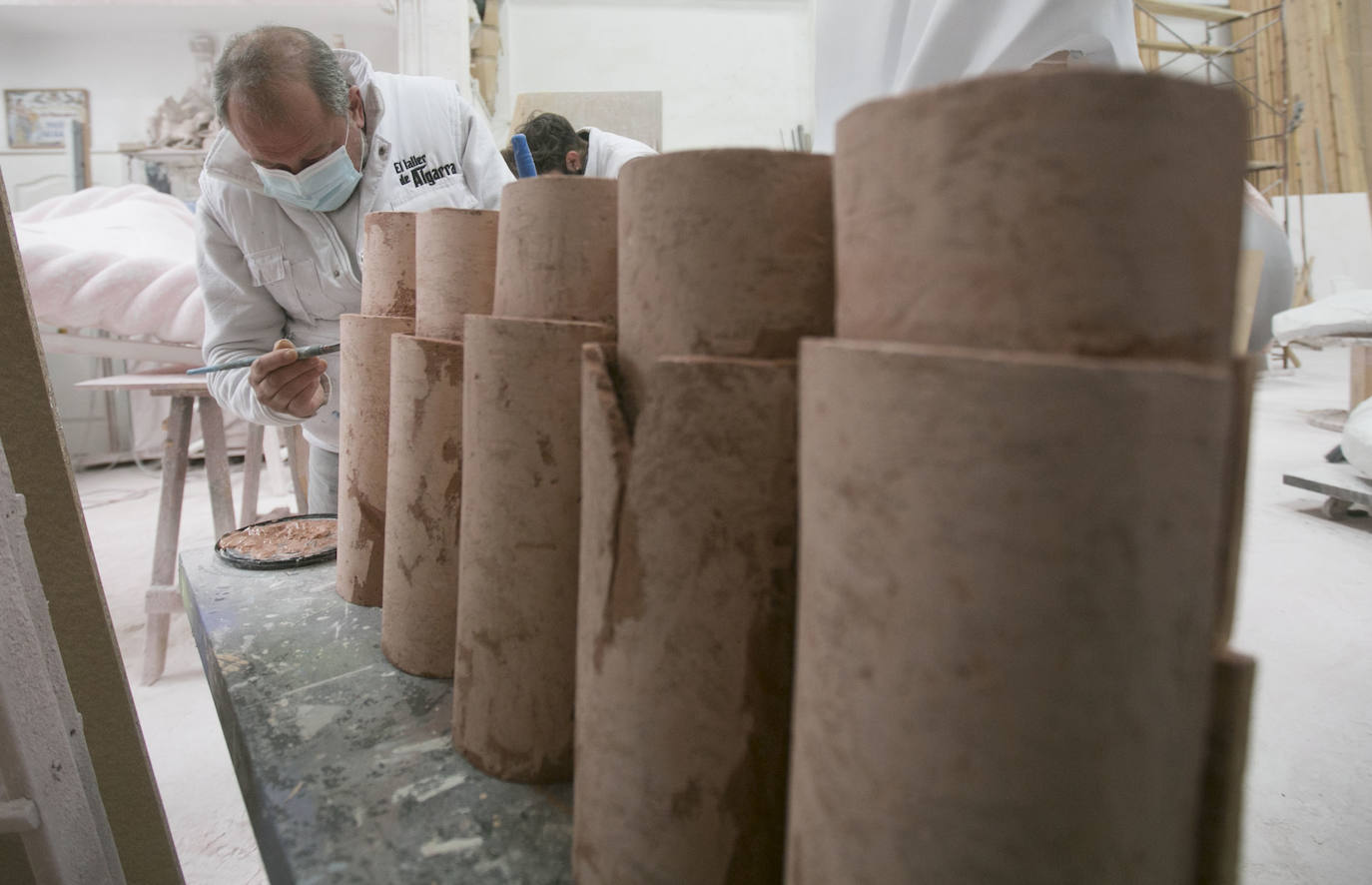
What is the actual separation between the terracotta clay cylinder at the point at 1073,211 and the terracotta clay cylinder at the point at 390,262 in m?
0.91

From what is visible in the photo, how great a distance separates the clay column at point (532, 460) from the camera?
797 mm

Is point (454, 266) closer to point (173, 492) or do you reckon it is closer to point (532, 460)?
point (532, 460)

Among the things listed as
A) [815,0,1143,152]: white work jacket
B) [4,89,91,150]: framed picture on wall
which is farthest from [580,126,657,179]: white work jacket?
[4,89,91,150]: framed picture on wall

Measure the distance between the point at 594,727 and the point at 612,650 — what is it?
0.24 ft

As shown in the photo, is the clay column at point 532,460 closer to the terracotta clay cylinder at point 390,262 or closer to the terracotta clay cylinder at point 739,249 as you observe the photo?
the terracotta clay cylinder at point 739,249

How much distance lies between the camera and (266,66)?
1.70 meters

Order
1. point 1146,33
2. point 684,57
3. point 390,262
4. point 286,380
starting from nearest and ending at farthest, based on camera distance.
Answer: point 390,262 → point 286,380 → point 684,57 → point 1146,33

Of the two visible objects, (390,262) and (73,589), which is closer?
(73,589)

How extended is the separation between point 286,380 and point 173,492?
140cm

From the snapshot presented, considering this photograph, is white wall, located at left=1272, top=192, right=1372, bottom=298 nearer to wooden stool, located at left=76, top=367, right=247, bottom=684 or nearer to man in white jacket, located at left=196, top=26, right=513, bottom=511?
man in white jacket, located at left=196, top=26, right=513, bottom=511

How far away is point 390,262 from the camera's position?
122 cm

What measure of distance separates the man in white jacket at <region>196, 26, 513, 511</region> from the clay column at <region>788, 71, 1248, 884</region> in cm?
154

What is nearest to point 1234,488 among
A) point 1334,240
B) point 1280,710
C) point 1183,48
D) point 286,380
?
point 286,380

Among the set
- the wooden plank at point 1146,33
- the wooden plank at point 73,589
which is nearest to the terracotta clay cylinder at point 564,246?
the wooden plank at point 73,589
